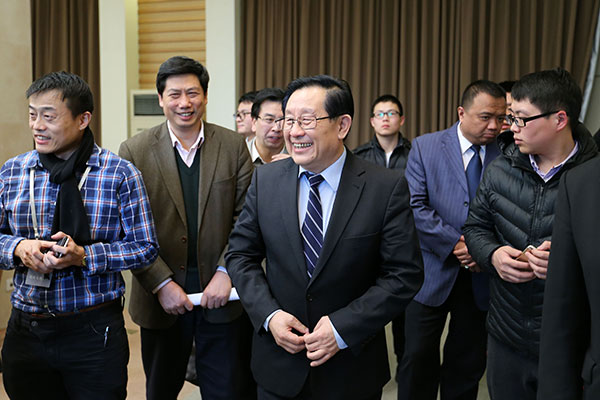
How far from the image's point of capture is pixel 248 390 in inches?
102

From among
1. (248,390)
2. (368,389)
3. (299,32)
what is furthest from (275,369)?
(299,32)

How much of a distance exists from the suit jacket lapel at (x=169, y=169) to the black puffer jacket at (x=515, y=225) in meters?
1.20

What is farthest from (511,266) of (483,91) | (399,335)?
(399,335)

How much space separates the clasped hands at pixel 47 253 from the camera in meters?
1.87

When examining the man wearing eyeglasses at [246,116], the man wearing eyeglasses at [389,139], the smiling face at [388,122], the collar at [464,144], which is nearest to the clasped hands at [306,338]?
the collar at [464,144]

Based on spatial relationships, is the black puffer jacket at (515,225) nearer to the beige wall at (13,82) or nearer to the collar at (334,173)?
the collar at (334,173)

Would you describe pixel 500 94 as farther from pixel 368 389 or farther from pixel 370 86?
pixel 370 86

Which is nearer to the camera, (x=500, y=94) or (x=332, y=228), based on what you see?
(x=332, y=228)

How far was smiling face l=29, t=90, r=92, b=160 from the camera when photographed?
78.4 inches

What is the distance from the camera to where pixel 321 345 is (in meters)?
1.74

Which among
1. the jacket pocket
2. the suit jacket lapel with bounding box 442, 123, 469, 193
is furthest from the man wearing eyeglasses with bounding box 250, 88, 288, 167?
the jacket pocket

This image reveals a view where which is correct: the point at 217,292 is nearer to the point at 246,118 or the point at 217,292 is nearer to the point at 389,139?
the point at 246,118

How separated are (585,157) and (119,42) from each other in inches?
231

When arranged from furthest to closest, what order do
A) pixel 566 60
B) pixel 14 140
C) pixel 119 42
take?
pixel 119 42 < pixel 566 60 < pixel 14 140
